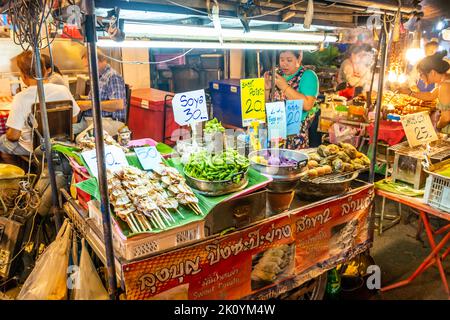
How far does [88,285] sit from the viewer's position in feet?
7.37

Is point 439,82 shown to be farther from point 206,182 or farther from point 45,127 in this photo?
point 45,127

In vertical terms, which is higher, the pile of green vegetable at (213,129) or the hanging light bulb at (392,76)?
the hanging light bulb at (392,76)

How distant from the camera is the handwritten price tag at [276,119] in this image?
3293 millimetres

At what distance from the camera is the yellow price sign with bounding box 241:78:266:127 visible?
3252 millimetres

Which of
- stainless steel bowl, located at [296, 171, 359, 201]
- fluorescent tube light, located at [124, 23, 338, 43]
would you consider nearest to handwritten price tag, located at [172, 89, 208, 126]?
fluorescent tube light, located at [124, 23, 338, 43]

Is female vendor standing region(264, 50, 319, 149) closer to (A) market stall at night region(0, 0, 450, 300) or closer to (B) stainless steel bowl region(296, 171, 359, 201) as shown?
(A) market stall at night region(0, 0, 450, 300)

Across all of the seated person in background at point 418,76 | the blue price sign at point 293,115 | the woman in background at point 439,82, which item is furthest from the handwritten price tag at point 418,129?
the seated person in background at point 418,76

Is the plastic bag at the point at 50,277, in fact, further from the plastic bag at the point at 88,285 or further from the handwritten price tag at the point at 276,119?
the handwritten price tag at the point at 276,119

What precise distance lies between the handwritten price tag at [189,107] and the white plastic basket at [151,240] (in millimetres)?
895

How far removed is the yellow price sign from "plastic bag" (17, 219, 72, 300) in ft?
6.12

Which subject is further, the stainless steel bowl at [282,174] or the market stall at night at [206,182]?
the stainless steel bowl at [282,174]

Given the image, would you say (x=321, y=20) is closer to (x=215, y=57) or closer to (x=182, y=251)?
(x=182, y=251)
